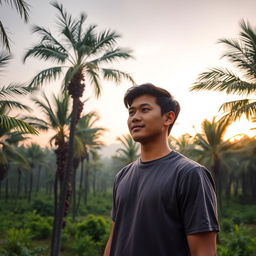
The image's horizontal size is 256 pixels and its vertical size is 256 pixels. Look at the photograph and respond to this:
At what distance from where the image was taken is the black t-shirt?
4.23 feet

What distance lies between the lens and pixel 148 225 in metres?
1.40

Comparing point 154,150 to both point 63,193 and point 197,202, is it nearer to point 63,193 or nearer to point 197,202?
point 197,202

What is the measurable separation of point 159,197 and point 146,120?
485 mm

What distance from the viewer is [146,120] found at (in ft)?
5.43

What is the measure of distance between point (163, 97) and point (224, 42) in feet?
33.9

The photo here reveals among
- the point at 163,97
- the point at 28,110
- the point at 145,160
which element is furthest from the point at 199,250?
the point at 28,110

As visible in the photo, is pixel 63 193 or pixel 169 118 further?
pixel 63 193

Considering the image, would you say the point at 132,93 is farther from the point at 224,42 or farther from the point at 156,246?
the point at 224,42

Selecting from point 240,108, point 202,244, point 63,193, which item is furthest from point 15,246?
point 202,244

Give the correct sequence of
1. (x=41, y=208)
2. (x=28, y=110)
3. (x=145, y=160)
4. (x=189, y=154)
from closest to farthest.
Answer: (x=145, y=160), (x=28, y=110), (x=189, y=154), (x=41, y=208)

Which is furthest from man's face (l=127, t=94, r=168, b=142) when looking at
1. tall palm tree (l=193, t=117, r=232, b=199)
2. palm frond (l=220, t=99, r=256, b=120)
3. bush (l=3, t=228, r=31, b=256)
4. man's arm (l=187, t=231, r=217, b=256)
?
tall palm tree (l=193, t=117, r=232, b=199)

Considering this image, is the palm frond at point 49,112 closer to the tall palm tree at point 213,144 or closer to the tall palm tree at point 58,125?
the tall palm tree at point 58,125

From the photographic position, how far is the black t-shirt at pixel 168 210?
4.23 feet

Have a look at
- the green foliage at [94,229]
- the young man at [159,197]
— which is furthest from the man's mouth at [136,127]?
the green foliage at [94,229]
